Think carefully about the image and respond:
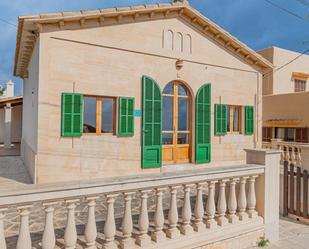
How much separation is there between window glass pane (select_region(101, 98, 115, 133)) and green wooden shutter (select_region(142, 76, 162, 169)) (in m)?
1.06

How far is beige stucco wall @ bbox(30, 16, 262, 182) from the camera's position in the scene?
21.6 feet

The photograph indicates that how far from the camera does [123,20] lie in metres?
7.88

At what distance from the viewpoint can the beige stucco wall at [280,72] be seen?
1589 centimetres

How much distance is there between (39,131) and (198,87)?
19.1 feet

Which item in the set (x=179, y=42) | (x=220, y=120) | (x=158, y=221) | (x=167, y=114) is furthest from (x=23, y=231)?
(x=220, y=120)

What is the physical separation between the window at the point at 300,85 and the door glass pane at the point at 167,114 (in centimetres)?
1244

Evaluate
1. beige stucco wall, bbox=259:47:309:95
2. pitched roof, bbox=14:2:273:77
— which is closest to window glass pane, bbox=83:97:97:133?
pitched roof, bbox=14:2:273:77

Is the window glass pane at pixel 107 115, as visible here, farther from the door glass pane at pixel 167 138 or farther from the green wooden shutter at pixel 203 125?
the green wooden shutter at pixel 203 125

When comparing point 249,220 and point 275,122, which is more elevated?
point 275,122

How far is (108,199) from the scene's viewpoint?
2.48 meters

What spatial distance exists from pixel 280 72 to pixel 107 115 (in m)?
13.2

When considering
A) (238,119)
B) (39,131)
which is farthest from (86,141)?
(238,119)

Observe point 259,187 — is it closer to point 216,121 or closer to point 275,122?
point 216,121

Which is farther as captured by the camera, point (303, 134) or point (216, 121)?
point (303, 134)
